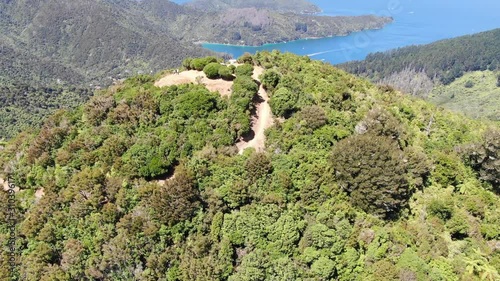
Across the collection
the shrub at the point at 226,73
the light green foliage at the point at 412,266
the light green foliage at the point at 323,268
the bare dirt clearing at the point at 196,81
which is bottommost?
the light green foliage at the point at 323,268

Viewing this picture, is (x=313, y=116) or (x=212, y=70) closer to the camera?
(x=313, y=116)

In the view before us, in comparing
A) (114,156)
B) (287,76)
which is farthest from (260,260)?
(287,76)

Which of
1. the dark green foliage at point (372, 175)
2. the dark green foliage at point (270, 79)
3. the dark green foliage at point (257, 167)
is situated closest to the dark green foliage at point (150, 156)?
the dark green foliage at point (257, 167)

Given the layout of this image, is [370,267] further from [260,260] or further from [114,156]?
[114,156]

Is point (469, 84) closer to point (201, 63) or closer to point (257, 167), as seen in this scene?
point (201, 63)

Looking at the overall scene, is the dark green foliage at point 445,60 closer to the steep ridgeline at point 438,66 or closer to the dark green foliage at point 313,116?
the steep ridgeline at point 438,66

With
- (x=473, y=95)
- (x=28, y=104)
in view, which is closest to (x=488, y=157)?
(x=473, y=95)
